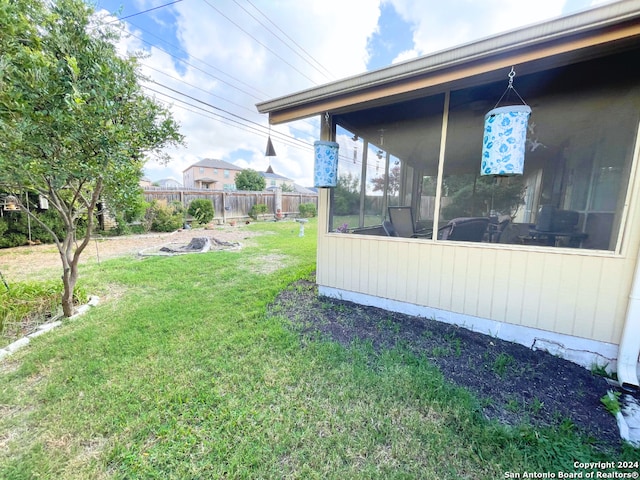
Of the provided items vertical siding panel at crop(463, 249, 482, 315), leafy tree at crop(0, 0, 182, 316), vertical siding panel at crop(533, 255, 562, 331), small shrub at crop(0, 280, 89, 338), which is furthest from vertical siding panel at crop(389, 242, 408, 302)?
small shrub at crop(0, 280, 89, 338)

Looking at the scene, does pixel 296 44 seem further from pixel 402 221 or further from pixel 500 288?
pixel 500 288

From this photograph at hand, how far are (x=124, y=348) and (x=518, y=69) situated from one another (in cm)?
446

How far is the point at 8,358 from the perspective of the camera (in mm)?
2471

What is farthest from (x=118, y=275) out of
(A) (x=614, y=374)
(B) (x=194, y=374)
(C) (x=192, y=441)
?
(A) (x=614, y=374)

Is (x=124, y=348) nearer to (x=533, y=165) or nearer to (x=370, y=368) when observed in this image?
(x=370, y=368)

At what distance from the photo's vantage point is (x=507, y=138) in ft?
7.13

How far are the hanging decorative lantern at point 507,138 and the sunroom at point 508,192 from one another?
137mm

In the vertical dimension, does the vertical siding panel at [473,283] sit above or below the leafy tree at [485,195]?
below

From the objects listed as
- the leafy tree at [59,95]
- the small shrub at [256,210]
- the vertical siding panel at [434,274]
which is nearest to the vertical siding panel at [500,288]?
the vertical siding panel at [434,274]

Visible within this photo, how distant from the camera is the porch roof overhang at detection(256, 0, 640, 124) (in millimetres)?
1787

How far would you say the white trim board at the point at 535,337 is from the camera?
2.28 meters

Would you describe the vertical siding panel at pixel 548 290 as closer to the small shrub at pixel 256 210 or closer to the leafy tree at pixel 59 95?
the leafy tree at pixel 59 95

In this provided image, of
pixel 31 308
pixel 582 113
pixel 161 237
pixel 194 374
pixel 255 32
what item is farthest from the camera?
pixel 161 237

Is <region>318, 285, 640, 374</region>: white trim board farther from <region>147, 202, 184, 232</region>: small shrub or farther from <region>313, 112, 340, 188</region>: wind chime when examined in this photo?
<region>147, 202, 184, 232</region>: small shrub
